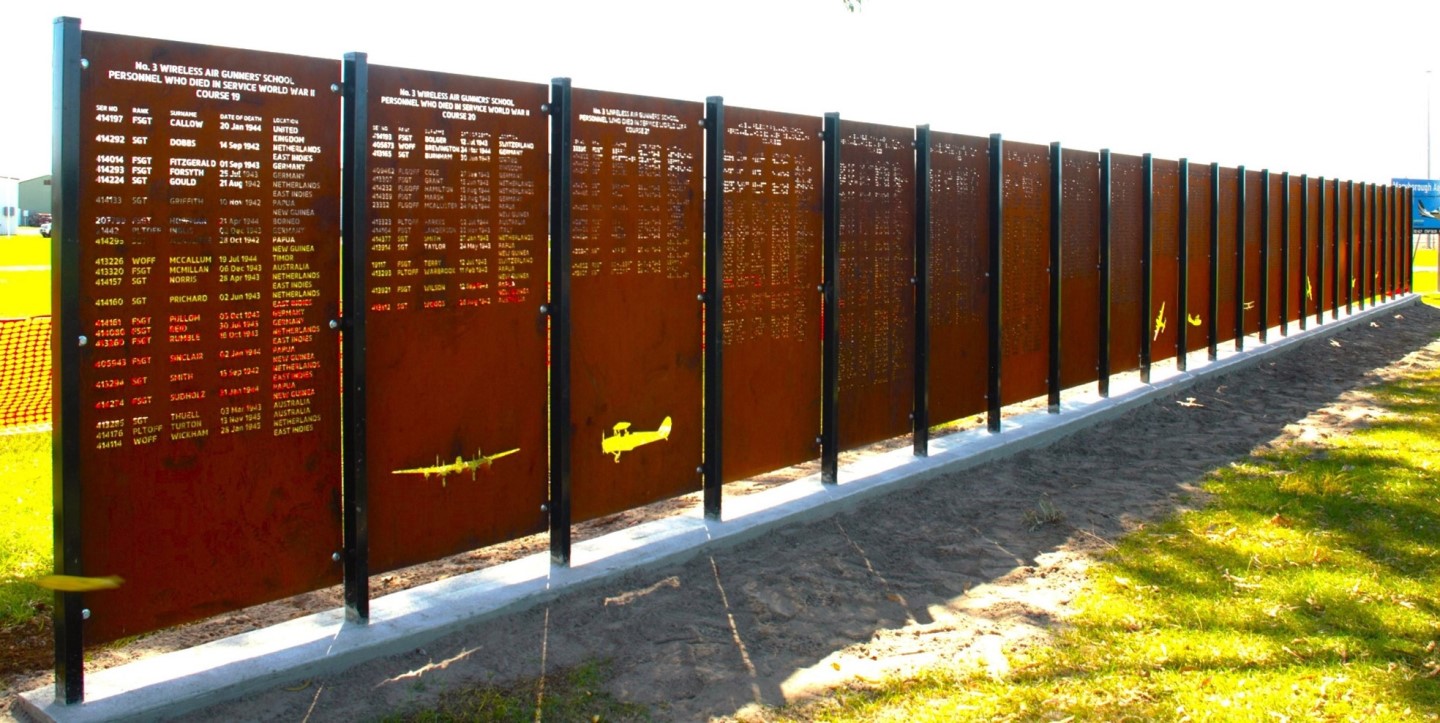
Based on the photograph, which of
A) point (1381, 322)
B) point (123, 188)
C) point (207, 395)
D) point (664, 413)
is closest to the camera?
point (123, 188)

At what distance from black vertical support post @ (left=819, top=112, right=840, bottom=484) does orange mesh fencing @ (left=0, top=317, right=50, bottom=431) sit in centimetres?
606

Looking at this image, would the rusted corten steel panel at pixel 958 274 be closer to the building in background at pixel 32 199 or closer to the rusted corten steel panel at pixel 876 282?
the rusted corten steel panel at pixel 876 282

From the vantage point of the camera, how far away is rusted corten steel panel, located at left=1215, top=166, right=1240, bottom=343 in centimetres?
1412

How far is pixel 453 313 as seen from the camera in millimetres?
4848

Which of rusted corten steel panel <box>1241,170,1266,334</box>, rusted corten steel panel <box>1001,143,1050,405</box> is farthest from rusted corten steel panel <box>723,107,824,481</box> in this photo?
rusted corten steel panel <box>1241,170,1266,334</box>

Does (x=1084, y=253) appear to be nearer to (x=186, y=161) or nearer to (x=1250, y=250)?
(x=1250, y=250)

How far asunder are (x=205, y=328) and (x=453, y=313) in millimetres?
1006

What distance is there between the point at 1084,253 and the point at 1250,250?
6.16m

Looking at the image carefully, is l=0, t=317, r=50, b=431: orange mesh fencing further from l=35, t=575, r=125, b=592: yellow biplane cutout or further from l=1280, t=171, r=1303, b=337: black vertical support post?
l=1280, t=171, r=1303, b=337: black vertical support post

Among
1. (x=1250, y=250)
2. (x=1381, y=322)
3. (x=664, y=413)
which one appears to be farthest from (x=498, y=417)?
(x=1381, y=322)

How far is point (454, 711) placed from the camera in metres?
4.07

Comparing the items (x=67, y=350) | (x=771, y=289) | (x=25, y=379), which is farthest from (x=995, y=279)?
(x=25, y=379)

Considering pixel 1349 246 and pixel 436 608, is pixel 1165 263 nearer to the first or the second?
pixel 436 608

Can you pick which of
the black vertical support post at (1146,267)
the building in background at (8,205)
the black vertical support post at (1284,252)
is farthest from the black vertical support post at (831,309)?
the building in background at (8,205)
